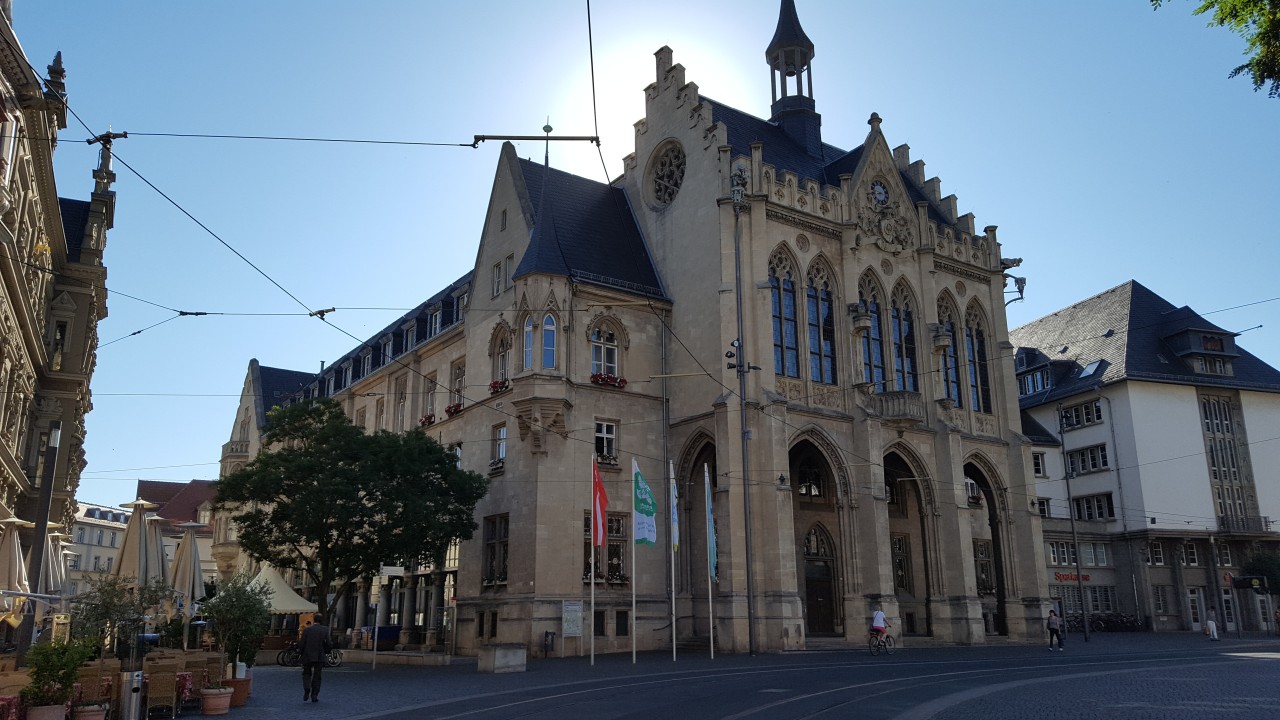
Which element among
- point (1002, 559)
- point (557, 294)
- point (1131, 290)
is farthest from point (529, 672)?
point (1131, 290)

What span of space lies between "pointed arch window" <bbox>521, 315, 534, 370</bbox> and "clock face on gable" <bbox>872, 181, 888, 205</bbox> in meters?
16.9

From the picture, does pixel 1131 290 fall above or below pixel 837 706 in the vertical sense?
above

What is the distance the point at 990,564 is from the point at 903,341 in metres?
11.3

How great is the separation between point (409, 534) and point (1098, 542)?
43519 mm

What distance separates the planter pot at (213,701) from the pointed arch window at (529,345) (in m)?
19.2

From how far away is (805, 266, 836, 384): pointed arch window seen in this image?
3767 cm

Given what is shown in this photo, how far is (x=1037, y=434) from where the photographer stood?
61125mm

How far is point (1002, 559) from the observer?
4203 centimetres

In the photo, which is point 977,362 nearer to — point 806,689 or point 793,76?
point 793,76

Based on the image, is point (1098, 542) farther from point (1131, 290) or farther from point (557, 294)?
point (557, 294)

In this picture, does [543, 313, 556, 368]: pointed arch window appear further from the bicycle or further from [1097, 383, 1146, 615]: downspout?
[1097, 383, 1146, 615]: downspout

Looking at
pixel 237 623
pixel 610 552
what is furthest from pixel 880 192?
pixel 237 623

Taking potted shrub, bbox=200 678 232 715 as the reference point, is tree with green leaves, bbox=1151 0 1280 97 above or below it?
above

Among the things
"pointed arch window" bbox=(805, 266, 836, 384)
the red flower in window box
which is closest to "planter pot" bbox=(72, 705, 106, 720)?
the red flower in window box
